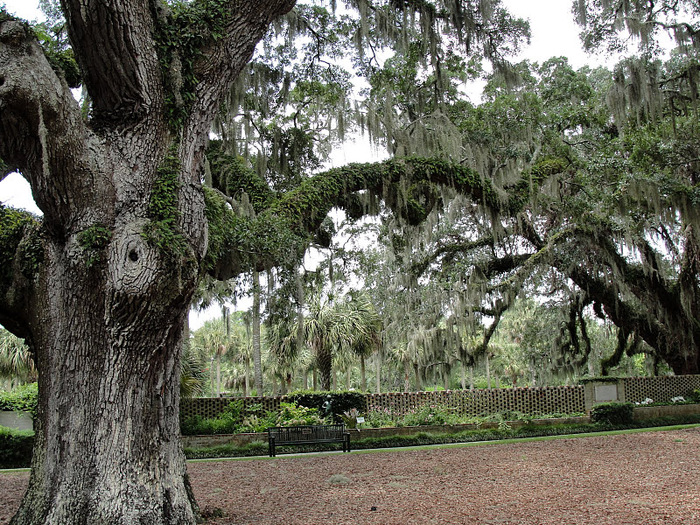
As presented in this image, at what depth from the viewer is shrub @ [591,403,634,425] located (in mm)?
13055

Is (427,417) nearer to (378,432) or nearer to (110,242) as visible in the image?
(378,432)

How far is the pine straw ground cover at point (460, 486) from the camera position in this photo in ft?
16.4

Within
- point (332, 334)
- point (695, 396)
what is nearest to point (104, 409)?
point (332, 334)

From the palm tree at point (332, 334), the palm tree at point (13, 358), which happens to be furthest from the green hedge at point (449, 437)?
the palm tree at point (13, 358)

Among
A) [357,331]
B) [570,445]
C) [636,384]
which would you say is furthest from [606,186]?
[357,331]

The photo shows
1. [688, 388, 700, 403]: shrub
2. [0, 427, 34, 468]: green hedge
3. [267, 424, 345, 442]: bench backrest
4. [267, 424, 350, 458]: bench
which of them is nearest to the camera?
[0, 427, 34, 468]: green hedge

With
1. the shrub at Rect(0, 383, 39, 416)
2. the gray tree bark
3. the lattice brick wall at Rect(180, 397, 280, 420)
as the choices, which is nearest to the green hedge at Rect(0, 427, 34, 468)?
the shrub at Rect(0, 383, 39, 416)

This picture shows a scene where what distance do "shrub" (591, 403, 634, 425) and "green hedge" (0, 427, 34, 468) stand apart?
11.9 metres

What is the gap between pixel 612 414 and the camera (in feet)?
42.9

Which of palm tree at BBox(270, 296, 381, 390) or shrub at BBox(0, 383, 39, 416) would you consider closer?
shrub at BBox(0, 383, 39, 416)

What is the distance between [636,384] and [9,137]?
53.4 feet

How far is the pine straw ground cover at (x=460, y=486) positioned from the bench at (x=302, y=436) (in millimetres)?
296

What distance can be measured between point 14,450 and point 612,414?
40.8ft

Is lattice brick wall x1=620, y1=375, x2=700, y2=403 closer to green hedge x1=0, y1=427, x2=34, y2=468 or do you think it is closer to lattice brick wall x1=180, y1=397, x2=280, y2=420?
Answer: lattice brick wall x1=180, y1=397, x2=280, y2=420
